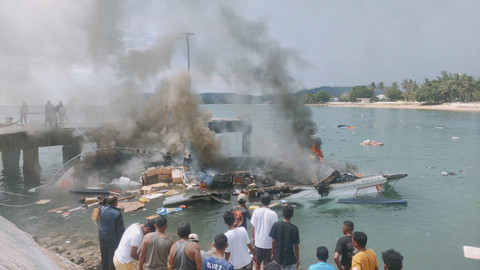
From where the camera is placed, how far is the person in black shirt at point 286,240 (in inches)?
245

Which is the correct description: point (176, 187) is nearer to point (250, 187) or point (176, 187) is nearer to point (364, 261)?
point (250, 187)

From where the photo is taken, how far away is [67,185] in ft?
70.8

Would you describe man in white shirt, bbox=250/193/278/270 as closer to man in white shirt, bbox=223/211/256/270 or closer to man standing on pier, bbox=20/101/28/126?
man in white shirt, bbox=223/211/256/270

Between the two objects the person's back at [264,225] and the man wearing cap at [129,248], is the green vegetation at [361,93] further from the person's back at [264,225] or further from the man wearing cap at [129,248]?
the man wearing cap at [129,248]

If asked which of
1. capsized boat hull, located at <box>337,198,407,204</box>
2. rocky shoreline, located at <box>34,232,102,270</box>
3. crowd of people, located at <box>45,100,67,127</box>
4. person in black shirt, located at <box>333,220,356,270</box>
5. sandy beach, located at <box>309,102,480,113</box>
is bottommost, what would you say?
capsized boat hull, located at <box>337,198,407,204</box>

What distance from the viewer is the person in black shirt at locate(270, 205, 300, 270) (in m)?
6.22

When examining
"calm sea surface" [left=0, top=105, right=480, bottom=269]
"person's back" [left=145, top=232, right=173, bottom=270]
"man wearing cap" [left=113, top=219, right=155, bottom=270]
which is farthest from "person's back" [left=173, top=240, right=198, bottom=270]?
"calm sea surface" [left=0, top=105, right=480, bottom=269]

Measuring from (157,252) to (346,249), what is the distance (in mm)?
3535

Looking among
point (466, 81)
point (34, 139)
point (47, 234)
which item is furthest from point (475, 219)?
point (466, 81)

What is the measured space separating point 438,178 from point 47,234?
2675cm

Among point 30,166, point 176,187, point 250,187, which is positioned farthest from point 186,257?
point 30,166

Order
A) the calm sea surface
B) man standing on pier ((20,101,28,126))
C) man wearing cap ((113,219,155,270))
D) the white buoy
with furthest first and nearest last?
man standing on pier ((20,101,28,126)) → the calm sea surface → the white buoy → man wearing cap ((113,219,155,270))

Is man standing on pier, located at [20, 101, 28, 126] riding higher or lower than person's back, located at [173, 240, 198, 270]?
higher

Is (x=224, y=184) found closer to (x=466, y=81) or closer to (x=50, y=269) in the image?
(x=50, y=269)
